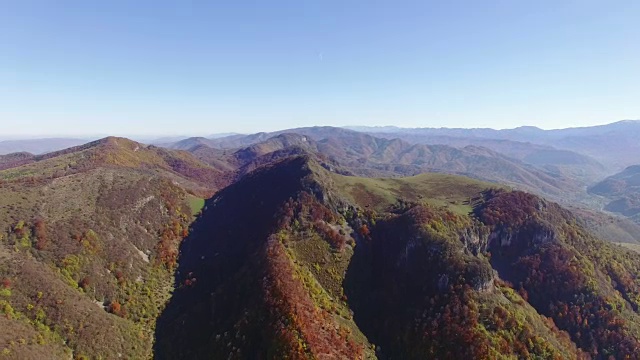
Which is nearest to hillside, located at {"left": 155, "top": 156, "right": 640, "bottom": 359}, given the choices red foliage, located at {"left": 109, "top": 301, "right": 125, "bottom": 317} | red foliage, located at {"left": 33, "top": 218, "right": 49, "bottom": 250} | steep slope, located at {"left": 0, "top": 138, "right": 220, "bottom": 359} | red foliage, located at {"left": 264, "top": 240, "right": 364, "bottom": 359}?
red foliage, located at {"left": 264, "top": 240, "right": 364, "bottom": 359}

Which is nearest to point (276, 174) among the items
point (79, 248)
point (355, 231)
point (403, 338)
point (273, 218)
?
point (273, 218)

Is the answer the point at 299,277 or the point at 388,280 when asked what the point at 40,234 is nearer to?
the point at 299,277

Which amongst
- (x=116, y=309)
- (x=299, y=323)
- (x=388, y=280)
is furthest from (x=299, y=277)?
(x=116, y=309)

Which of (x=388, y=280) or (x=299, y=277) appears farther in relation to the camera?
(x=388, y=280)

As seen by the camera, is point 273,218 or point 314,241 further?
point 273,218

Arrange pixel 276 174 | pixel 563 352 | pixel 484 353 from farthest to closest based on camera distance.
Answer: pixel 276 174
pixel 563 352
pixel 484 353

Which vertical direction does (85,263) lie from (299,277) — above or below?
above

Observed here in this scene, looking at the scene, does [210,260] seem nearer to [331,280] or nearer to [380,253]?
[331,280]
